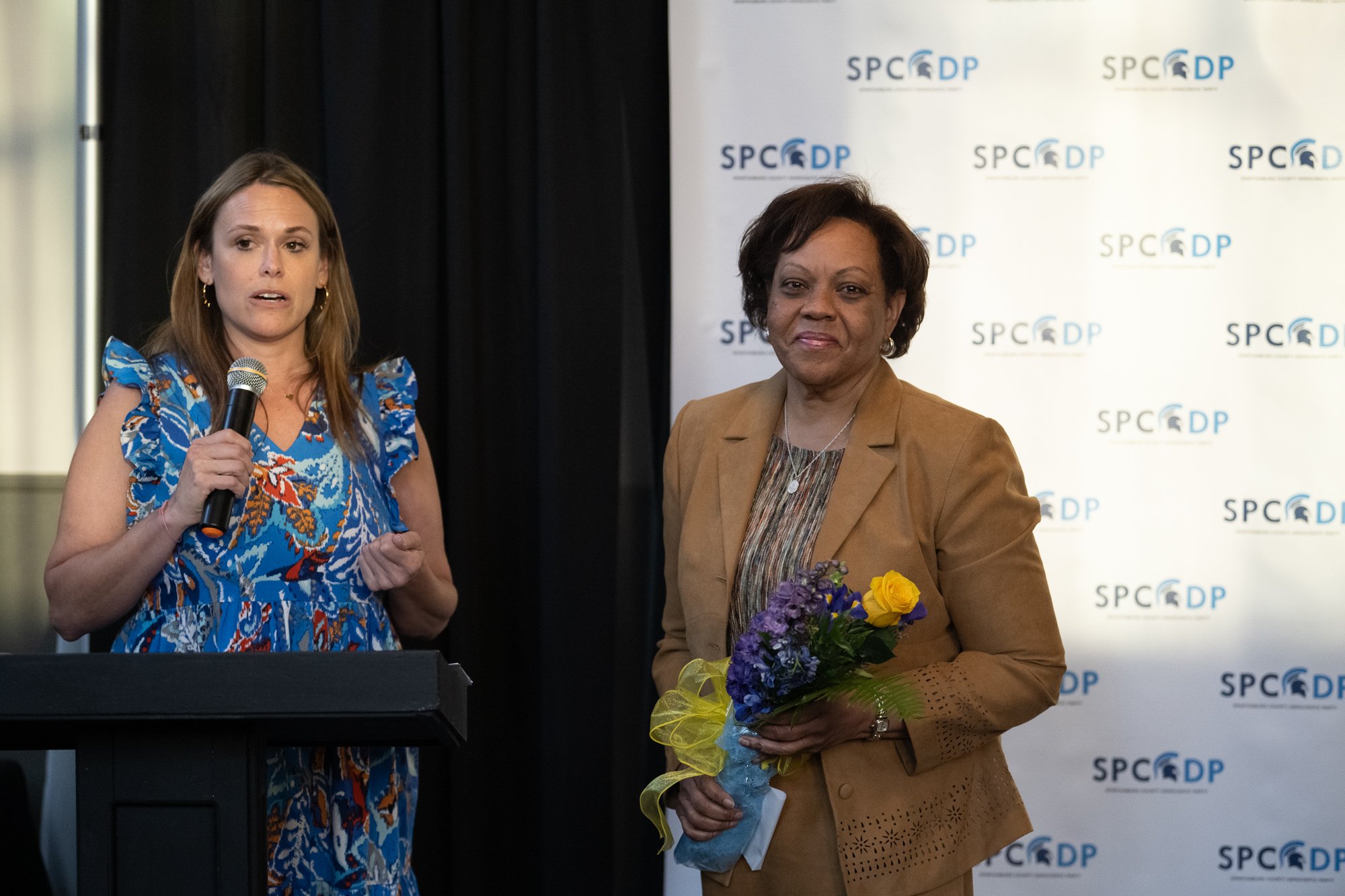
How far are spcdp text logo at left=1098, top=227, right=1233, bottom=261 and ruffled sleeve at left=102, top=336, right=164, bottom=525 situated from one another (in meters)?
2.61

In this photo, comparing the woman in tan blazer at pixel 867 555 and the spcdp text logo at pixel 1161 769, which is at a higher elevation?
the woman in tan blazer at pixel 867 555

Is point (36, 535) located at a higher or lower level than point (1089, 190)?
lower

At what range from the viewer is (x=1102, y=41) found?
150 inches

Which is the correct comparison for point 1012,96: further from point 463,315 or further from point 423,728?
point 423,728

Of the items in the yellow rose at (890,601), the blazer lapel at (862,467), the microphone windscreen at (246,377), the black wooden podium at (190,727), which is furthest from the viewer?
the blazer lapel at (862,467)

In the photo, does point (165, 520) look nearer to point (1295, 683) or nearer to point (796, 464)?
point (796, 464)

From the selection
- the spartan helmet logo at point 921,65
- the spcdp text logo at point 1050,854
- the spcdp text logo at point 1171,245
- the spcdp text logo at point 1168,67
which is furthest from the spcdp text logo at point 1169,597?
the spartan helmet logo at point 921,65

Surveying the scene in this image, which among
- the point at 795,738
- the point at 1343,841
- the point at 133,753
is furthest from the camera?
the point at 1343,841

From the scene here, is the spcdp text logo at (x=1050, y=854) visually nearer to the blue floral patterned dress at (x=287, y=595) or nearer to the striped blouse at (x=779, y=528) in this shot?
the striped blouse at (x=779, y=528)

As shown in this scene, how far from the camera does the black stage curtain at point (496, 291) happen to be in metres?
3.75

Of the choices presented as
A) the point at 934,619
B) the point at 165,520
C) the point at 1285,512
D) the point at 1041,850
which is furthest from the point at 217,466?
the point at 1285,512

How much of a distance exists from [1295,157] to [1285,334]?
515 mm

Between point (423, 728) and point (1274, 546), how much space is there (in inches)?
112

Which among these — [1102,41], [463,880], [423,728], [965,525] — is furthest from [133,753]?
[1102,41]
